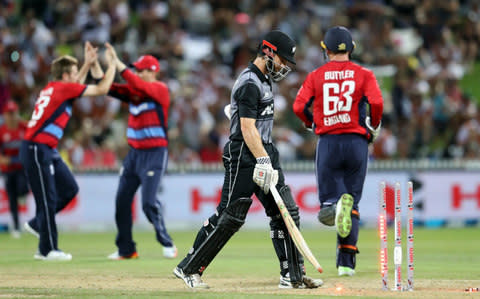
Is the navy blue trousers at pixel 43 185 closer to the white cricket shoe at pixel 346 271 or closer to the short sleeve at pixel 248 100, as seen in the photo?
the white cricket shoe at pixel 346 271

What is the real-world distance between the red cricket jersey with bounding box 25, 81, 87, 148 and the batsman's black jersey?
12.9ft

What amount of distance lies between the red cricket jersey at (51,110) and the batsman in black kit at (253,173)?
398cm

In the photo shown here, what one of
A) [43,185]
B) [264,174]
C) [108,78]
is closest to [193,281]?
[264,174]

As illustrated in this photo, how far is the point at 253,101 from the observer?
834cm

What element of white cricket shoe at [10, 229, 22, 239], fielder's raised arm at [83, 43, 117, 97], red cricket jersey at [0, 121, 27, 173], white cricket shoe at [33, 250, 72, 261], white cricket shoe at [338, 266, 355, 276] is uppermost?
fielder's raised arm at [83, 43, 117, 97]

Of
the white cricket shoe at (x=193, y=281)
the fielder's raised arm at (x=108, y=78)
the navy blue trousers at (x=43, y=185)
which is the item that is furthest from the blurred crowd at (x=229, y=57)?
the white cricket shoe at (x=193, y=281)

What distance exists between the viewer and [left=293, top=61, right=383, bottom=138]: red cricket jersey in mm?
9750

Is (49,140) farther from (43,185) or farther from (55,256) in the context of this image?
(55,256)

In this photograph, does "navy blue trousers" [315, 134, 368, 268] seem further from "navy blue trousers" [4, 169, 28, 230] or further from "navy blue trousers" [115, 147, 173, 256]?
"navy blue trousers" [4, 169, 28, 230]

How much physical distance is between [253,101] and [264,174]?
0.69 meters

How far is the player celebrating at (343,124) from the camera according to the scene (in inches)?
385

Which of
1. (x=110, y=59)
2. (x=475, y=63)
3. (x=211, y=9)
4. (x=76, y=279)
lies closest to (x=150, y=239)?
(x=110, y=59)

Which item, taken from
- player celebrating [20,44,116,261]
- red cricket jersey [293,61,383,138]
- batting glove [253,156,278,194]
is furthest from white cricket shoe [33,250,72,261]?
batting glove [253,156,278,194]

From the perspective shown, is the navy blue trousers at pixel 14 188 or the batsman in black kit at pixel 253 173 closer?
the batsman in black kit at pixel 253 173
